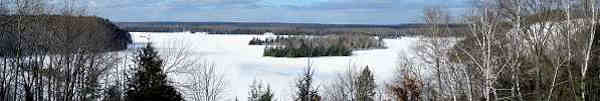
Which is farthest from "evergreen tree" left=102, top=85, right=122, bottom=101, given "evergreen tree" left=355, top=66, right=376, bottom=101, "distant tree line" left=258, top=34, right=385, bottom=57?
"distant tree line" left=258, top=34, right=385, bottom=57

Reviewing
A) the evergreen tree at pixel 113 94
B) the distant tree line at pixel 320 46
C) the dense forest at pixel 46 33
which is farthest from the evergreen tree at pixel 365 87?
the distant tree line at pixel 320 46

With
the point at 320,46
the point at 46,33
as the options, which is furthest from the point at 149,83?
the point at 320,46

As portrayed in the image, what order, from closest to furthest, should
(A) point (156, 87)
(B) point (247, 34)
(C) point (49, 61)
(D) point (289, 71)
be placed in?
1. (A) point (156, 87)
2. (C) point (49, 61)
3. (D) point (289, 71)
4. (B) point (247, 34)

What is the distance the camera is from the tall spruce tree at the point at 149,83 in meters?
18.6

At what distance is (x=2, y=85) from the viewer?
683 inches

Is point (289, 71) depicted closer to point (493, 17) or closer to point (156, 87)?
point (156, 87)

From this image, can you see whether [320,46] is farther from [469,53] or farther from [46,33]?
A: [469,53]

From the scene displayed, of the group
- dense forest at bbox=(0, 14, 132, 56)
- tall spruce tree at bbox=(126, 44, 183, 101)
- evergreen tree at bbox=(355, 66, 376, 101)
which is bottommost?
evergreen tree at bbox=(355, 66, 376, 101)

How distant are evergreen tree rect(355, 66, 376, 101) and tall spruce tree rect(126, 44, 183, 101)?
12.7 meters

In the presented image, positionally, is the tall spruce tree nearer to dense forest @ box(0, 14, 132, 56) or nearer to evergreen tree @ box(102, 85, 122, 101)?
dense forest @ box(0, 14, 132, 56)

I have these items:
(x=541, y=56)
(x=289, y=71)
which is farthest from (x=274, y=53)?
(x=541, y=56)

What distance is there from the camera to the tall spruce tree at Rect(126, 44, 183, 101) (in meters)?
18.6

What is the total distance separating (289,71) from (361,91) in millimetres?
29707

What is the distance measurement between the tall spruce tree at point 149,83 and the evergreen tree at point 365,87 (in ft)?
41.6
